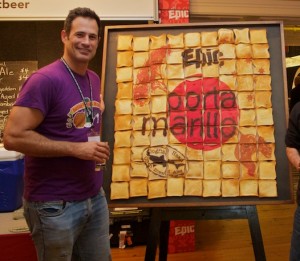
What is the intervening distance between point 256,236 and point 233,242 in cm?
154

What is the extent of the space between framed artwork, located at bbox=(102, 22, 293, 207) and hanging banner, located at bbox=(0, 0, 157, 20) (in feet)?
2.27

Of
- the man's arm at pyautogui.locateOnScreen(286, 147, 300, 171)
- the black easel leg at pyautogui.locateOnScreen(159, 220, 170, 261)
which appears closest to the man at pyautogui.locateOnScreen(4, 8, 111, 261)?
the black easel leg at pyautogui.locateOnScreen(159, 220, 170, 261)

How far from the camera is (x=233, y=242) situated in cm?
315

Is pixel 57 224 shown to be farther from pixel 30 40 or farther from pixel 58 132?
pixel 30 40

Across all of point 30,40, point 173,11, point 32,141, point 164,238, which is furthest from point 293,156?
point 30,40

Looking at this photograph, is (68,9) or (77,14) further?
(68,9)

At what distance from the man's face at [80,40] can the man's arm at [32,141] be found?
0.30m

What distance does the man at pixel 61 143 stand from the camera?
129 cm

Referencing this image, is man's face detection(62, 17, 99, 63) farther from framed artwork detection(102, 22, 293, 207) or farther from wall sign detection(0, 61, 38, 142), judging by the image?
wall sign detection(0, 61, 38, 142)

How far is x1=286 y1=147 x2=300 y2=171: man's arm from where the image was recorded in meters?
1.67

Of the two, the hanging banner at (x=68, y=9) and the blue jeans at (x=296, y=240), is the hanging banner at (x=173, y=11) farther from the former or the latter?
the blue jeans at (x=296, y=240)

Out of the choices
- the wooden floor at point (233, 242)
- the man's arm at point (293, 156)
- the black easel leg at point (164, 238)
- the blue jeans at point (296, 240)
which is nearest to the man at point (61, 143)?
the black easel leg at point (164, 238)

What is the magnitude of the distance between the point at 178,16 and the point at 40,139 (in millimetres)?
1848

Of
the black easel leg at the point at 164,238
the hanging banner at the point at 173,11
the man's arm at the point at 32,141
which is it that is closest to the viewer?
the man's arm at the point at 32,141
